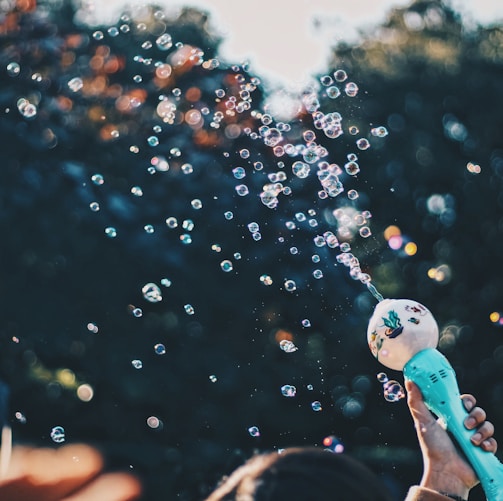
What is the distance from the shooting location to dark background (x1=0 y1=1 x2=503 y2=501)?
1038 centimetres

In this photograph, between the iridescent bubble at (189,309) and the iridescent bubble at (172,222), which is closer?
the iridescent bubble at (172,222)

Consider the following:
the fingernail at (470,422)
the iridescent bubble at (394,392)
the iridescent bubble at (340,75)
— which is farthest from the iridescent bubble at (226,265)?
the fingernail at (470,422)

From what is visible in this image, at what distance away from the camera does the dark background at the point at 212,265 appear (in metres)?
10.4

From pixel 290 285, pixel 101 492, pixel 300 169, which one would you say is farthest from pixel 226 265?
pixel 101 492

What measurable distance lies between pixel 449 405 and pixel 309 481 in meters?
0.69

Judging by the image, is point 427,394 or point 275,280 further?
point 275,280

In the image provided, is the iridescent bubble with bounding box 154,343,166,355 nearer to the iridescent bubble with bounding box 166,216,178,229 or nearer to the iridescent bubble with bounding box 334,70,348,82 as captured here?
the iridescent bubble with bounding box 166,216,178,229

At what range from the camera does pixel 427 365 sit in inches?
76.1

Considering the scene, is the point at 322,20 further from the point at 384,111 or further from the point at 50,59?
the point at 50,59

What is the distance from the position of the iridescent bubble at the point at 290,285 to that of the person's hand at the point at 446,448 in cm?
809

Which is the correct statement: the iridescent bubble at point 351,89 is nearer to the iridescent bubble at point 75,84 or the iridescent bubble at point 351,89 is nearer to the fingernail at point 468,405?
the iridescent bubble at point 75,84

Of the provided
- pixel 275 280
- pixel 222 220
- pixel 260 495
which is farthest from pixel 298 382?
pixel 260 495

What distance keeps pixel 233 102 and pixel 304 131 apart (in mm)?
1042

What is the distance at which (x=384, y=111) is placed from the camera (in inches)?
450
